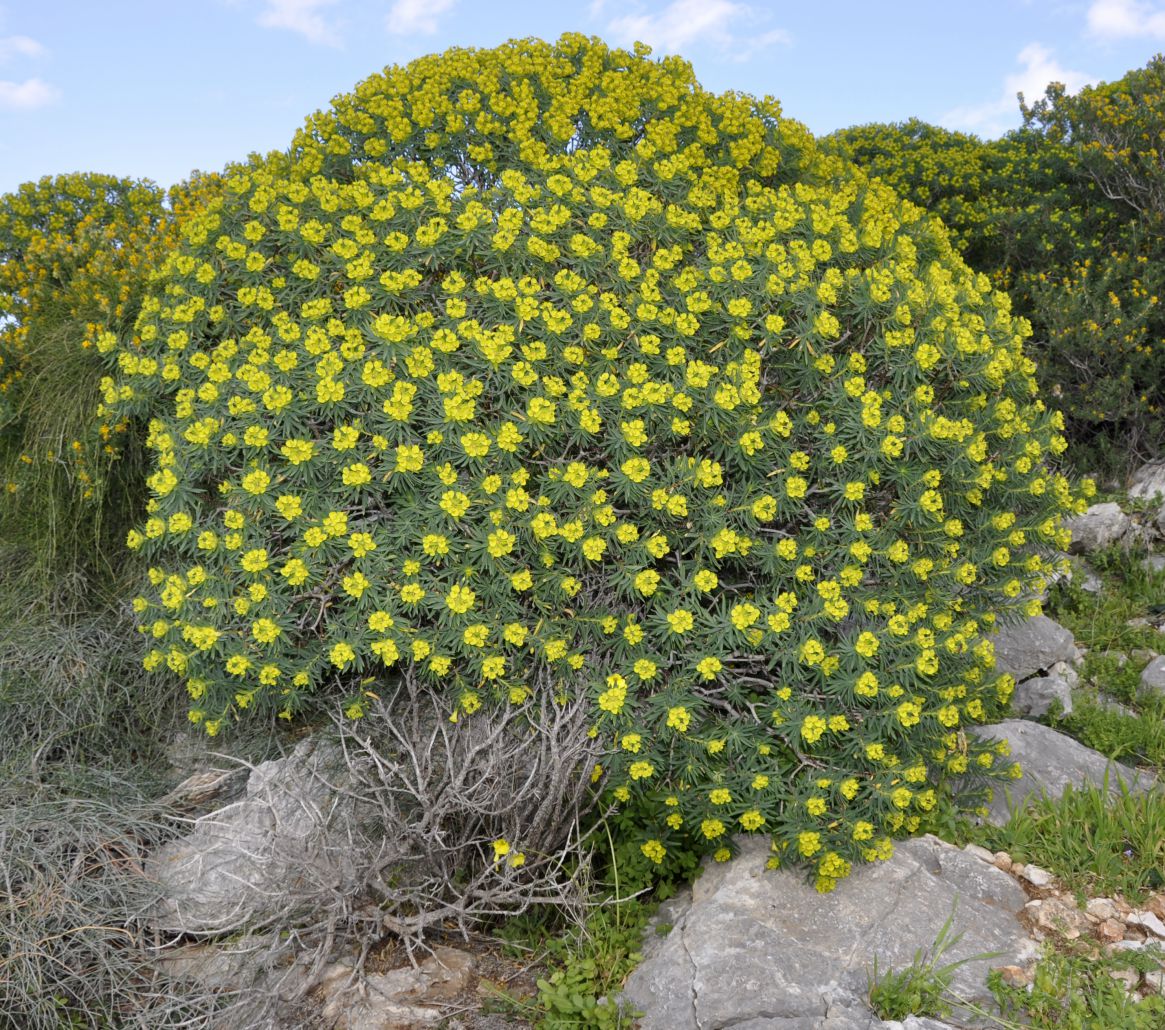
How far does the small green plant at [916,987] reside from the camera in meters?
3.40

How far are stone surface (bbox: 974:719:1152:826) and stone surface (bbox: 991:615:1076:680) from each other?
758 millimetres

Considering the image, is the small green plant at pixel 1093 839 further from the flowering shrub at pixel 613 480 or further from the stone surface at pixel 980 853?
the flowering shrub at pixel 613 480

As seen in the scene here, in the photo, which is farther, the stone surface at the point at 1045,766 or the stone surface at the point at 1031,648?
the stone surface at the point at 1031,648

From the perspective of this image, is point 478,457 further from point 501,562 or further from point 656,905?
point 656,905

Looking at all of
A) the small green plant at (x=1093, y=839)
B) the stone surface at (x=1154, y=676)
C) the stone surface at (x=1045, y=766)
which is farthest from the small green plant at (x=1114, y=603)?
the small green plant at (x=1093, y=839)

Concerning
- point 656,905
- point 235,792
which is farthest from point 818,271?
point 235,792

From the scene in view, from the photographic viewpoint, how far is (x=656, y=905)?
13.3 ft

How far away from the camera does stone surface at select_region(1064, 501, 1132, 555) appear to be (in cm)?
727

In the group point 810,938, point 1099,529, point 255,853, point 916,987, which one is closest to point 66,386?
point 255,853

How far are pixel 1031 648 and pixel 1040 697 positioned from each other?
36cm

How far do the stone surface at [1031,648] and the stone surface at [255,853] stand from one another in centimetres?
371

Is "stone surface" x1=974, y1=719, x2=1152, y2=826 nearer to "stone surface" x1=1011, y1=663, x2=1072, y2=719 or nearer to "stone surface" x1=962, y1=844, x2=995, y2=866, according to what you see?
"stone surface" x1=962, y1=844, x2=995, y2=866

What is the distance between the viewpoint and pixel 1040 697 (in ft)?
18.6

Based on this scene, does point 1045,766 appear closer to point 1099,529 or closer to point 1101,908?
point 1101,908
